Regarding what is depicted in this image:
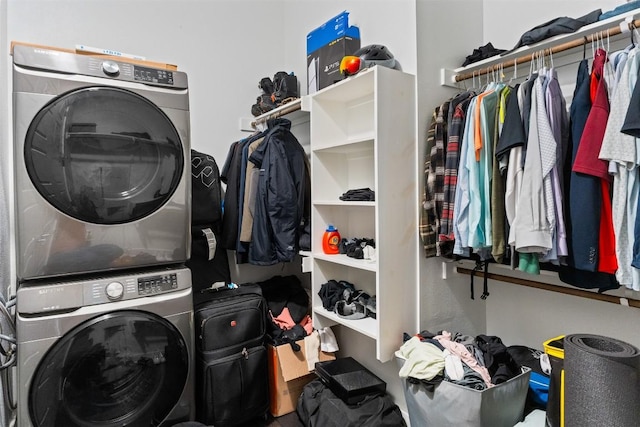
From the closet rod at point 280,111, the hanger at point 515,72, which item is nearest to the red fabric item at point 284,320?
the closet rod at point 280,111

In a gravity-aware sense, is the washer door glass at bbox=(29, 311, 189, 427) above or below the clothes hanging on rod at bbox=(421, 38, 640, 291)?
below

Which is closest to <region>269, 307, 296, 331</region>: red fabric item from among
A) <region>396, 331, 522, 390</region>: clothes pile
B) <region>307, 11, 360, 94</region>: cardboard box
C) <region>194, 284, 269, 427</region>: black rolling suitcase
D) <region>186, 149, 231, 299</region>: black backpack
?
<region>194, 284, 269, 427</region>: black rolling suitcase

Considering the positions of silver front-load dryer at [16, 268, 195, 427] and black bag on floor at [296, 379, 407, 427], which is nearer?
silver front-load dryer at [16, 268, 195, 427]

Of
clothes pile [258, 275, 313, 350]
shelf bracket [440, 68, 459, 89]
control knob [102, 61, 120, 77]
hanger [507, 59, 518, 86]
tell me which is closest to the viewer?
control knob [102, 61, 120, 77]

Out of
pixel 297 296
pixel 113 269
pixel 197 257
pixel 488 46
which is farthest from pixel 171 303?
pixel 488 46

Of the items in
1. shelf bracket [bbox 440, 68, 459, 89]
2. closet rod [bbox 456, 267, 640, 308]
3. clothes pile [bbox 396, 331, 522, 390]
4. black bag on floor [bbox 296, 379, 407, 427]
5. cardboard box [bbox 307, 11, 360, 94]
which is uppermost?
cardboard box [bbox 307, 11, 360, 94]

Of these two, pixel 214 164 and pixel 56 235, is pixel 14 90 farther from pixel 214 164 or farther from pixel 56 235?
pixel 214 164

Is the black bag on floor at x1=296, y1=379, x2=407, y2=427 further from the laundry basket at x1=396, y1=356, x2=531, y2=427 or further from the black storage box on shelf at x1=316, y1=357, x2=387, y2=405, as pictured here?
the laundry basket at x1=396, y1=356, x2=531, y2=427

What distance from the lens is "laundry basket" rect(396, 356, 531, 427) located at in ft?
4.28

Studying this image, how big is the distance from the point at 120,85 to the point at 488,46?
166 centimetres

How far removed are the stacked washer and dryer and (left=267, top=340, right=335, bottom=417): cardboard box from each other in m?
0.55

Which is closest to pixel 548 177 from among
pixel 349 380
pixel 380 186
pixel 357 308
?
pixel 380 186

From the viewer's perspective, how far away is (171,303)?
150cm

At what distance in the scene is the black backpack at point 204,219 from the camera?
225cm
